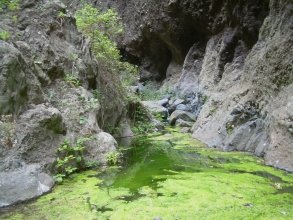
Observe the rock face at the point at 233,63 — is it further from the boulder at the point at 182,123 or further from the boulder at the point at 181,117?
the boulder at the point at 182,123

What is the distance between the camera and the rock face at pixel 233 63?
18.2 feet

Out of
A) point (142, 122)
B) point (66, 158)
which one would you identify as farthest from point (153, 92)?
point (66, 158)

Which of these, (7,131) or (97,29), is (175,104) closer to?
(97,29)

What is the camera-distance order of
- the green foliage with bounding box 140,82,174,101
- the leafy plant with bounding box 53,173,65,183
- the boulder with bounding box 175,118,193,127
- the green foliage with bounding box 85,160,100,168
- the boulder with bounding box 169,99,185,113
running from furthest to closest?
the green foliage with bounding box 140,82,174,101 → the boulder with bounding box 169,99,185,113 → the boulder with bounding box 175,118,193,127 → the green foliage with bounding box 85,160,100,168 → the leafy plant with bounding box 53,173,65,183

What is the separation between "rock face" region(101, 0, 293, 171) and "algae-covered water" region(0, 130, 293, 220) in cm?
90

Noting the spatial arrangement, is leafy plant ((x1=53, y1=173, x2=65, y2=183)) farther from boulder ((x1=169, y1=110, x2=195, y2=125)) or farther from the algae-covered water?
boulder ((x1=169, y1=110, x2=195, y2=125))

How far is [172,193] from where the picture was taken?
3.48 meters

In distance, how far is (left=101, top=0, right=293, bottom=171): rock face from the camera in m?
5.56

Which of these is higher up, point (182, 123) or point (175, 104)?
point (175, 104)

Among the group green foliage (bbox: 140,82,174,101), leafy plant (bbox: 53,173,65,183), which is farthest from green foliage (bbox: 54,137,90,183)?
green foliage (bbox: 140,82,174,101)

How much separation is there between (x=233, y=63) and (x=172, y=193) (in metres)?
8.10

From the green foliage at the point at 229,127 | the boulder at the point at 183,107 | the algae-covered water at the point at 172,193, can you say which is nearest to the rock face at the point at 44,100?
the algae-covered water at the point at 172,193

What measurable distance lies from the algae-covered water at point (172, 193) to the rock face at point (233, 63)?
897 mm

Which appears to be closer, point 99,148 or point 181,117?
point 99,148
